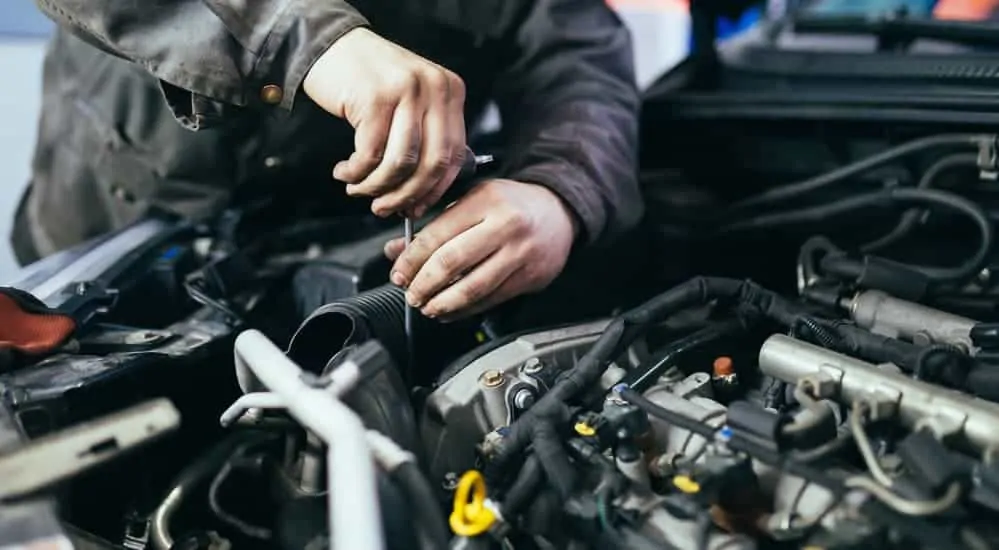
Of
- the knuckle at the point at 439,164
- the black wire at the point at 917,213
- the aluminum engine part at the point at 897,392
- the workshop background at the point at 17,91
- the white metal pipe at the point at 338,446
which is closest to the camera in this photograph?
the white metal pipe at the point at 338,446

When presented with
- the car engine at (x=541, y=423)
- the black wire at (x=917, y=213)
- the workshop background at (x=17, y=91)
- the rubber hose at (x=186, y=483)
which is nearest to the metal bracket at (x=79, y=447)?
the car engine at (x=541, y=423)

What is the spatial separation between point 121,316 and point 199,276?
8cm

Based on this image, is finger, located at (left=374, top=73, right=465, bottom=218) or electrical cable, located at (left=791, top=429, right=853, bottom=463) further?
finger, located at (left=374, top=73, right=465, bottom=218)

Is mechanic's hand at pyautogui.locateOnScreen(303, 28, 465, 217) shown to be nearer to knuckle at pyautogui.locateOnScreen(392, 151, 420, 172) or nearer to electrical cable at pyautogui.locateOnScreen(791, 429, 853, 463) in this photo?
knuckle at pyautogui.locateOnScreen(392, 151, 420, 172)

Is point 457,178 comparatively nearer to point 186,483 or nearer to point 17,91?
point 186,483

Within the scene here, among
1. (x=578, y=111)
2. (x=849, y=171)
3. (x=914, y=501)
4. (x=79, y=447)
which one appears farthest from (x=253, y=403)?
(x=849, y=171)

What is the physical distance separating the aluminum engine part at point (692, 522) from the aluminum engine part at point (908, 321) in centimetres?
19

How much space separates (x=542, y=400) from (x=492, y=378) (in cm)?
6

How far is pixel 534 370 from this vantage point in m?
0.77

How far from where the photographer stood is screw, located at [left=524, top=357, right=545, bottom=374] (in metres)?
0.77

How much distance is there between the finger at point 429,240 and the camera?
81 cm

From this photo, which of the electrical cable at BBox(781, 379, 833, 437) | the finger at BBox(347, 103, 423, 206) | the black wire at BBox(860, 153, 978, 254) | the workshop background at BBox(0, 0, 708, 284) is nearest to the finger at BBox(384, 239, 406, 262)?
the finger at BBox(347, 103, 423, 206)

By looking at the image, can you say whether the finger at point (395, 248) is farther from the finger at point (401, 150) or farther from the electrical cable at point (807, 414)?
the electrical cable at point (807, 414)

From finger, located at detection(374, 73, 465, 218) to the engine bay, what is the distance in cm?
10
